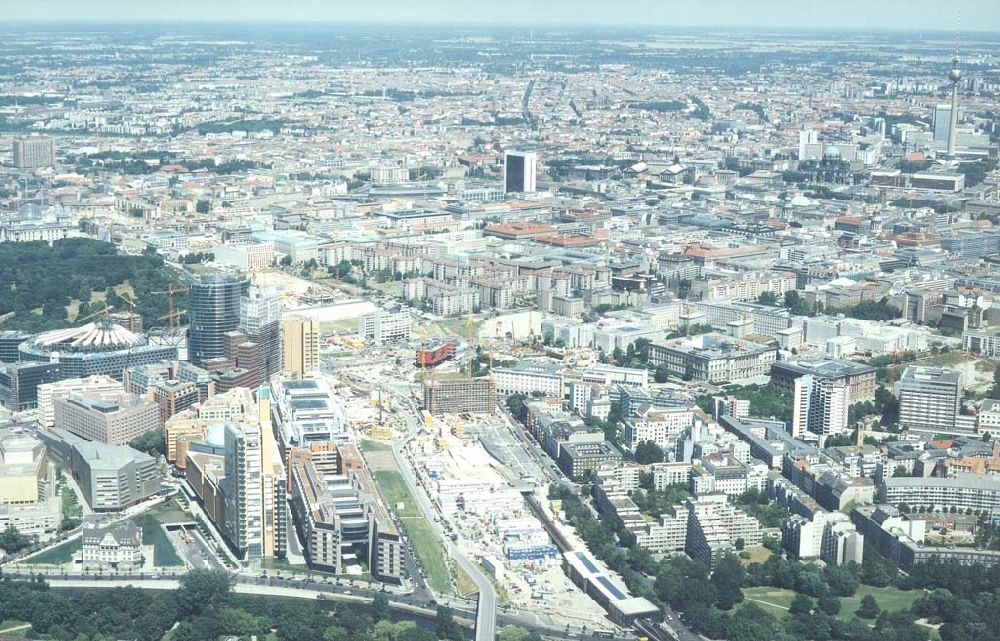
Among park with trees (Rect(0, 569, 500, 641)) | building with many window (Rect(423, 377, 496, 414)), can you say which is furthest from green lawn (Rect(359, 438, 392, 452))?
park with trees (Rect(0, 569, 500, 641))

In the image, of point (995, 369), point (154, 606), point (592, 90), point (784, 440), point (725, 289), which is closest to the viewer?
point (154, 606)

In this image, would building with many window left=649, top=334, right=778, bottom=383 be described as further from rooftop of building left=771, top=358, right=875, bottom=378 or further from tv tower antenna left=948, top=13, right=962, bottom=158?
tv tower antenna left=948, top=13, right=962, bottom=158

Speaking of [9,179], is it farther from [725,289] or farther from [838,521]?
[838,521]

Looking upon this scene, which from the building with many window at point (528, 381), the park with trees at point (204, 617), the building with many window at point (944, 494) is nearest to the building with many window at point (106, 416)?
the park with trees at point (204, 617)

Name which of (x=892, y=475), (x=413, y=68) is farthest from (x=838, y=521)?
(x=413, y=68)

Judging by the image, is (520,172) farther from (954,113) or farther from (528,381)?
(528,381)

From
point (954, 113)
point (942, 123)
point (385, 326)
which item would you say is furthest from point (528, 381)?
point (942, 123)
